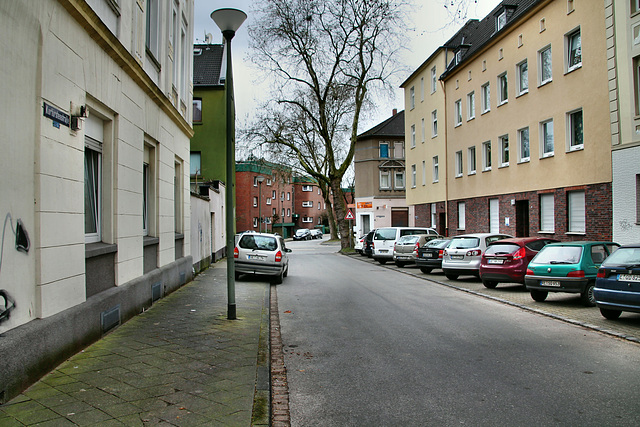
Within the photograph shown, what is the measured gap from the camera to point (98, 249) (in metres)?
7.25

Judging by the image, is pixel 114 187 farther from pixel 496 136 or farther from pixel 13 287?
pixel 496 136

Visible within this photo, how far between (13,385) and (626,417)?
5.37 meters

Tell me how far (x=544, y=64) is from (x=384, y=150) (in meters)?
29.4

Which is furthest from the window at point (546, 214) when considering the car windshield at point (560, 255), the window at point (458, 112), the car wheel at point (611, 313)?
the car wheel at point (611, 313)

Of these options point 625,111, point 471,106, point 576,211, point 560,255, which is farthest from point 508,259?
point 471,106

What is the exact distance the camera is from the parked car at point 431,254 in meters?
19.5

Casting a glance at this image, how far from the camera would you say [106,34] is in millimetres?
7359

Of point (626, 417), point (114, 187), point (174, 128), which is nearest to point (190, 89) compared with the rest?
point (174, 128)

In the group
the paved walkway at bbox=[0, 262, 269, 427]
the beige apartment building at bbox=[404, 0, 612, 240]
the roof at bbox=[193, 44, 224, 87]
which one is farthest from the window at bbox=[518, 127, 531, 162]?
the paved walkway at bbox=[0, 262, 269, 427]

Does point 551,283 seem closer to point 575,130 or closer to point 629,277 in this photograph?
point 629,277

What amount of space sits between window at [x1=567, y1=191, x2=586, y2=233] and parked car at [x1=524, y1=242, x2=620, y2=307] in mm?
7355

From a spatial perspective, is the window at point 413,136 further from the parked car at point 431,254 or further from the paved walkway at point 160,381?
the paved walkway at point 160,381

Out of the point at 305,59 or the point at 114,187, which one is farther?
the point at 305,59

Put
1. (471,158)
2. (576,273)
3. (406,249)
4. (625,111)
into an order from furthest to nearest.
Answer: (471,158) → (406,249) → (625,111) → (576,273)
